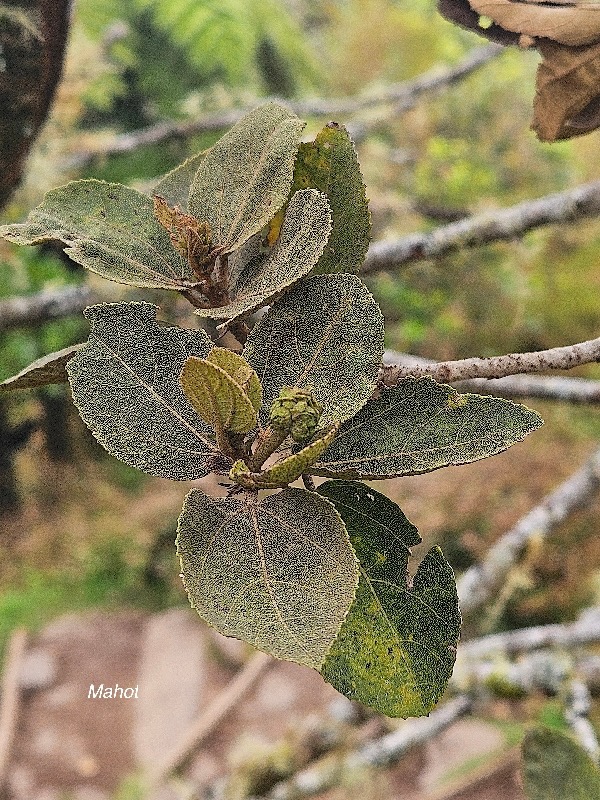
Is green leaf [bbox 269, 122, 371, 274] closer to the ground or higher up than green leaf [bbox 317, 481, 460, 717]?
higher up

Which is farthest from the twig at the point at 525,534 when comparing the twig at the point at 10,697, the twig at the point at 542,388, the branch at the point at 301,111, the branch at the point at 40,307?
the twig at the point at 10,697

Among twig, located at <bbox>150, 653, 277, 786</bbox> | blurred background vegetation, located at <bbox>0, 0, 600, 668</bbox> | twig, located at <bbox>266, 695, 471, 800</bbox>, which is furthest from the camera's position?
blurred background vegetation, located at <bbox>0, 0, 600, 668</bbox>

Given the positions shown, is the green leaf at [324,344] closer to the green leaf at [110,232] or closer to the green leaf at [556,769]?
the green leaf at [110,232]

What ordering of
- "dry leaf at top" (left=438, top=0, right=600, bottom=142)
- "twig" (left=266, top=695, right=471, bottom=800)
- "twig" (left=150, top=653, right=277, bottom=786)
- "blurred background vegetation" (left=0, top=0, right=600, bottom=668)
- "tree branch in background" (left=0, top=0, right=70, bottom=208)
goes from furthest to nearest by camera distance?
1. "blurred background vegetation" (left=0, top=0, right=600, bottom=668)
2. "twig" (left=150, top=653, right=277, bottom=786)
3. "twig" (left=266, top=695, right=471, bottom=800)
4. "tree branch in background" (left=0, top=0, right=70, bottom=208)
5. "dry leaf at top" (left=438, top=0, right=600, bottom=142)

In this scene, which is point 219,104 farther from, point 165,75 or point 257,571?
point 257,571

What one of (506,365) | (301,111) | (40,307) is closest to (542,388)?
(506,365)

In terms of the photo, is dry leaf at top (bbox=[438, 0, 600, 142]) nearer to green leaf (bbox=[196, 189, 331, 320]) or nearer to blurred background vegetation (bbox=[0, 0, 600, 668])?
green leaf (bbox=[196, 189, 331, 320])

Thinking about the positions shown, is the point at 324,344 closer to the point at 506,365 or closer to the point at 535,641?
the point at 506,365

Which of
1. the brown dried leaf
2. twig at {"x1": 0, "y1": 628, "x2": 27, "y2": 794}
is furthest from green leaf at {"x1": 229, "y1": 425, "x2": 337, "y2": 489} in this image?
twig at {"x1": 0, "y1": 628, "x2": 27, "y2": 794}
